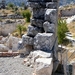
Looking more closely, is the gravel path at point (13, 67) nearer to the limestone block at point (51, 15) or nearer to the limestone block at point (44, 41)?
the limestone block at point (44, 41)

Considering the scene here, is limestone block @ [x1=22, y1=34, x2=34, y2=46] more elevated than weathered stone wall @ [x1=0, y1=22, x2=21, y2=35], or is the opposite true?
limestone block @ [x1=22, y1=34, x2=34, y2=46]

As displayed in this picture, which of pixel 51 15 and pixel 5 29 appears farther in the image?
pixel 5 29

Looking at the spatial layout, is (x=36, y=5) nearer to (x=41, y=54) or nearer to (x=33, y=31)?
(x=33, y=31)

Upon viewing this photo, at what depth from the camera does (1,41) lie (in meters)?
31.0

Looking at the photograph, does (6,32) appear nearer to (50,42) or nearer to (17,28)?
(17,28)

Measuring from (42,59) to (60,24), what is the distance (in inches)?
677

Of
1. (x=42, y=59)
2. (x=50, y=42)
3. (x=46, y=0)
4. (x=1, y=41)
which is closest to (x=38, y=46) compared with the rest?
(x=50, y=42)

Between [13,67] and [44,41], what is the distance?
5.69 ft

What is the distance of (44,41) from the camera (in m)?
10.4

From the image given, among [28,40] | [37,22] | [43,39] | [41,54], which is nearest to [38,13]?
[37,22]

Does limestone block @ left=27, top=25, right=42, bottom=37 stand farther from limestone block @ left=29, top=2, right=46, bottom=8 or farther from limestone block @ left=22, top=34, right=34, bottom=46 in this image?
limestone block @ left=29, top=2, right=46, bottom=8

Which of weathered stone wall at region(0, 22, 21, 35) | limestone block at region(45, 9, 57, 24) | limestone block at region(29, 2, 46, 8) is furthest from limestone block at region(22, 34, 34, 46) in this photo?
weathered stone wall at region(0, 22, 21, 35)

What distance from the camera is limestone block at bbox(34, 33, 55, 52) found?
34.0 ft

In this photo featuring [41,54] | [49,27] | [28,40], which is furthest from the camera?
[28,40]
